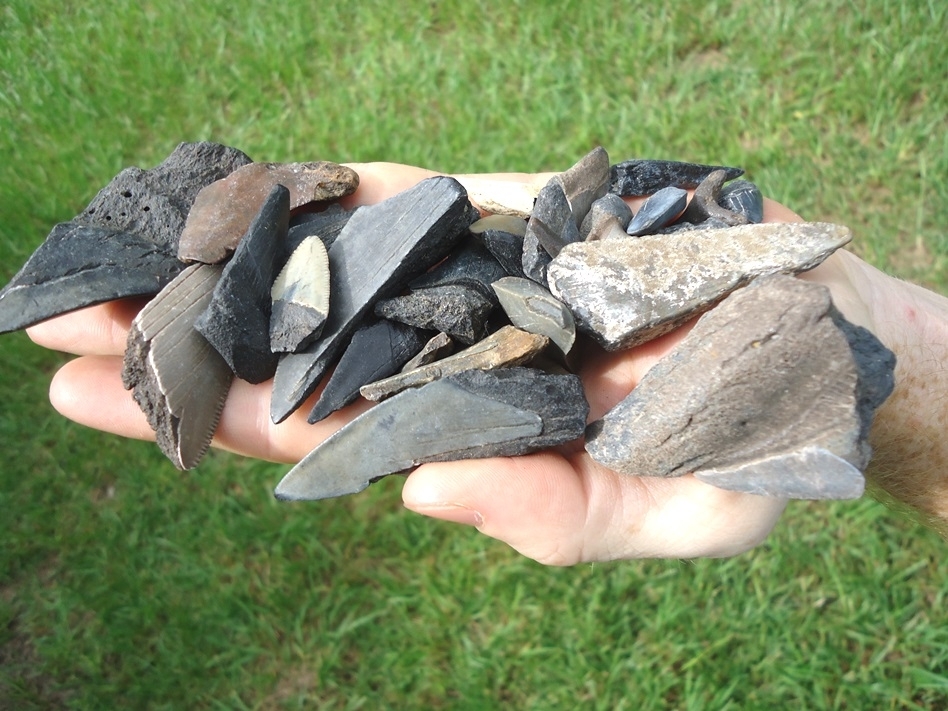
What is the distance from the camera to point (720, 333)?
1669 millimetres

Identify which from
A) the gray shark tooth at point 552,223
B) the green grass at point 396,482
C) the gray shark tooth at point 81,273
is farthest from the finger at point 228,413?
the green grass at point 396,482

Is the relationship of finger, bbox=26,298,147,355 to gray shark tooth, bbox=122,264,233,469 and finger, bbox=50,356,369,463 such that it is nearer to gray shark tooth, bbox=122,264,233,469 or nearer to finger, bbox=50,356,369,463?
finger, bbox=50,356,369,463

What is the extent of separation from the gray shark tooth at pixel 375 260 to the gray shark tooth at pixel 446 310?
0.06 meters

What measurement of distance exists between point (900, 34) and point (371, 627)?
3.15 m

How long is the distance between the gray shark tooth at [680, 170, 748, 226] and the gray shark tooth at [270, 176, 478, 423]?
601 millimetres

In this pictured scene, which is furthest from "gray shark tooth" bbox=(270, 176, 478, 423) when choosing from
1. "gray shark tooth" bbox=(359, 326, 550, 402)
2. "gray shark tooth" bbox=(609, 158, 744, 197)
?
"gray shark tooth" bbox=(609, 158, 744, 197)

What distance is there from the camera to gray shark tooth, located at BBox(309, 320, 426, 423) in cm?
187

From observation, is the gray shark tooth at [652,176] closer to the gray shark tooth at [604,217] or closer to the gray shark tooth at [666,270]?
the gray shark tooth at [604,217]

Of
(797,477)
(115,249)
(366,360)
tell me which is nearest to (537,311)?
(366,360)

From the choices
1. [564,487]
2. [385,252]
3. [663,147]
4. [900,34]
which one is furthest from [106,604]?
[900,34]

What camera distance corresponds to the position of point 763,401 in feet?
5.38

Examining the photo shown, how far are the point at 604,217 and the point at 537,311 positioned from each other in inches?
14.3

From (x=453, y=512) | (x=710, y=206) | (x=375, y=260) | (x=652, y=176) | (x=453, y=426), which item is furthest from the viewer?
(x=652, y=176)

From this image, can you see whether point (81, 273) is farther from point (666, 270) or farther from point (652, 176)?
point (652, 176)
